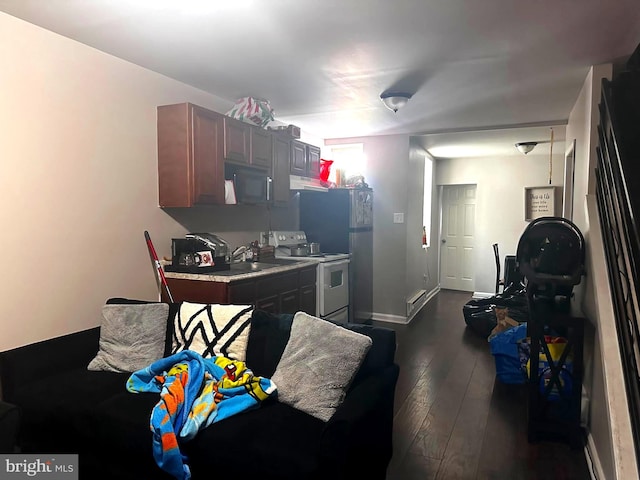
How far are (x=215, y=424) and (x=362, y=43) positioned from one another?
2.26 m

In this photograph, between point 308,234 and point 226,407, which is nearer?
point 226,407

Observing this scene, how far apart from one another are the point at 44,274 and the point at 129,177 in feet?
2.85

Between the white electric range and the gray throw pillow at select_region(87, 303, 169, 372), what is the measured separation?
1.92 meters

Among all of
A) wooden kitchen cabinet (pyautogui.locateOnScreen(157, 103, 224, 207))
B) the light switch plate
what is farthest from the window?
wooden kitchen cabinet (pyautogui.locateOnScreen(157, 103, 224, 207))

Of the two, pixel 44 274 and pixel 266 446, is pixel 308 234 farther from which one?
pixel 266 446

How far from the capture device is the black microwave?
3.64 metres

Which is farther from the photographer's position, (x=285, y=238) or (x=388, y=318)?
(x=388, y=318)

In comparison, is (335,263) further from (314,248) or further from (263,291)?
(263,291)

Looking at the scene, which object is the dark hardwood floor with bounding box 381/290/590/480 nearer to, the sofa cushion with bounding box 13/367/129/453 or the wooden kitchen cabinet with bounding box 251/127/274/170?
the sofa cushion with bounding box 13/367/129/453

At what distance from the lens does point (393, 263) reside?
5.49m

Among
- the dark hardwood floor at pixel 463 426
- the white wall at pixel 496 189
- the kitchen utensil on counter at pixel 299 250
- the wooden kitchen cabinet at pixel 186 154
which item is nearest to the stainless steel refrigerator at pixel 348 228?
the kitchen utensil on counter at pixel 299 250

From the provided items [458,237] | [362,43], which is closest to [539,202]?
[458,237]

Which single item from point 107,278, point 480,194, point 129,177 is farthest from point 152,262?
point 480,194

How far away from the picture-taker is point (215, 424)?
6.17 ft
